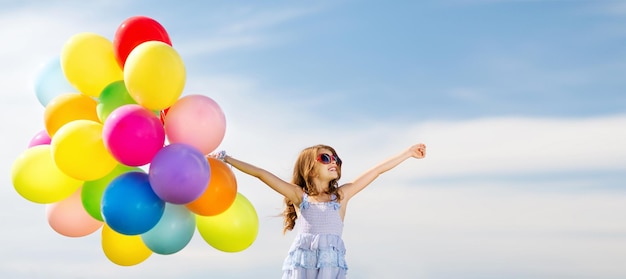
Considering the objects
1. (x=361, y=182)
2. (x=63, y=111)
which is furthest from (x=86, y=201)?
(x=361, y=182)

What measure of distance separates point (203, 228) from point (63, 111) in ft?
4.66

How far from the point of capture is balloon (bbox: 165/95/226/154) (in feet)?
20.1

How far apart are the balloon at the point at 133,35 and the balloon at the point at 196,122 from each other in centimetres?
56

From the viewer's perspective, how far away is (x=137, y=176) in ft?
19.9

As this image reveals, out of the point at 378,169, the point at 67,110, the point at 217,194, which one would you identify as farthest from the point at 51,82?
the point at 378,169

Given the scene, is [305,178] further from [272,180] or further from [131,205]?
[131,205]

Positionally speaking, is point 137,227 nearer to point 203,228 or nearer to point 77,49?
point 203,228

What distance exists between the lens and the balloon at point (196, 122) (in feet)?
20.1

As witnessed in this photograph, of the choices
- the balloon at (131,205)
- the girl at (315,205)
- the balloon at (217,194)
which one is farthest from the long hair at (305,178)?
the balloon at (131,205)

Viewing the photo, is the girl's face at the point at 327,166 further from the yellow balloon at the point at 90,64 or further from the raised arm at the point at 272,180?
the yellow balloon at the point at 90,64

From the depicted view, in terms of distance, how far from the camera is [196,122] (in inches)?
241

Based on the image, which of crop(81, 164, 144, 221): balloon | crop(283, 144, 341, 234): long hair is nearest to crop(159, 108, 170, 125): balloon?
crop(81, 164, 144, 221): balloon

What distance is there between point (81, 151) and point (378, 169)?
2652mm

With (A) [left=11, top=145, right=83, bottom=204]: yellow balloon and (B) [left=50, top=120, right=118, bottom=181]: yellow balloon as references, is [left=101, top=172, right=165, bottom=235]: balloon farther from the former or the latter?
Answer: (A) [left=11, top=145, right=83, bottom=204]: yellow balloon
